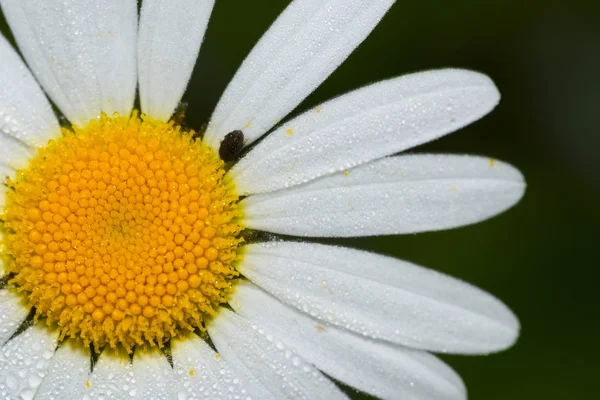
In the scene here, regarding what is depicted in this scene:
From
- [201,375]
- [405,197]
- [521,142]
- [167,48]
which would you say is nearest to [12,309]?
[201,375]

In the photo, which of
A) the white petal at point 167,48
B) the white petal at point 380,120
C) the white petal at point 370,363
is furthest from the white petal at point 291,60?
the white petal at point 370,363

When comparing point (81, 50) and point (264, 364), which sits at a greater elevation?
point (81, 50)

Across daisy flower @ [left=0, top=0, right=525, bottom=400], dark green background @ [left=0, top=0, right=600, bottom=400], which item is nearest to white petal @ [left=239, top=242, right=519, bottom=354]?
daisy flower @ [left=0, top=0, right=525, bottom=400]

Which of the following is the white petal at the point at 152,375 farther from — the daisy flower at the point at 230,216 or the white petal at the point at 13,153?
the white petal at the point at 13,153

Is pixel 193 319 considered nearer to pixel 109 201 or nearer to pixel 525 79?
pixel 109 201

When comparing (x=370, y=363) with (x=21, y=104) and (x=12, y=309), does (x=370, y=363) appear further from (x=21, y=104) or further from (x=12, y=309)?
(x=21, y=104)

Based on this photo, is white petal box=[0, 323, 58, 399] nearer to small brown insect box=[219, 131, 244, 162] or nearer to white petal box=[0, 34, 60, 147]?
white petal box=[0, 34, 60, 147]
